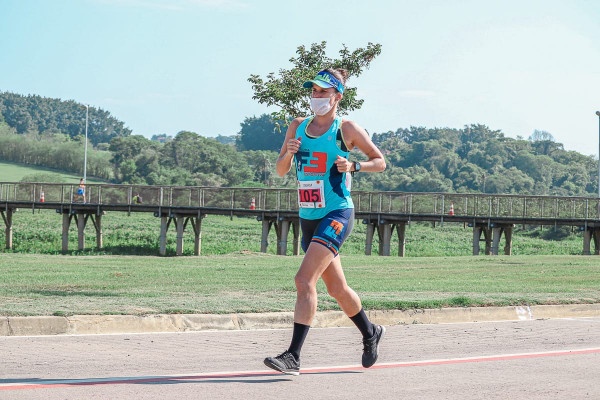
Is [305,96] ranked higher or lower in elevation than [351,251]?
higher

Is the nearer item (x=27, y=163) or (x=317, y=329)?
(x=317, y=329)

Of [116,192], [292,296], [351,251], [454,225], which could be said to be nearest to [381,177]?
[454,225]

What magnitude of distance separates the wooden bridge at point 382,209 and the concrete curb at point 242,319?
121 ft

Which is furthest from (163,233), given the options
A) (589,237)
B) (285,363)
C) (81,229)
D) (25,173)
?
(25,173)

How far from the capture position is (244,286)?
671 inches

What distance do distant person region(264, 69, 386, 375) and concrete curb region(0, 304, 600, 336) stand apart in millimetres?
3753

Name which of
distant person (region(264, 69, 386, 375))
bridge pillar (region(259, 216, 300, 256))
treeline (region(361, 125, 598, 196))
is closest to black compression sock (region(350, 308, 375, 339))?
distant person (region(264, 69, 386, 375))

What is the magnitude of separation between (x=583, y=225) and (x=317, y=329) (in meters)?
41.9

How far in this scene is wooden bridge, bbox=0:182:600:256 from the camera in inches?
2071

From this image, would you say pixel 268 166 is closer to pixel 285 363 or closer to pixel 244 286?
→ pixel 244 286

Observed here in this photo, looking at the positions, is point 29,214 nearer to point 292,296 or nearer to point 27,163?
point 27,163

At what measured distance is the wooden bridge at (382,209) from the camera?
5259cm

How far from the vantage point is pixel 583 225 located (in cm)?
5238

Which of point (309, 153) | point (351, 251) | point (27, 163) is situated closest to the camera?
point (309, 153)
